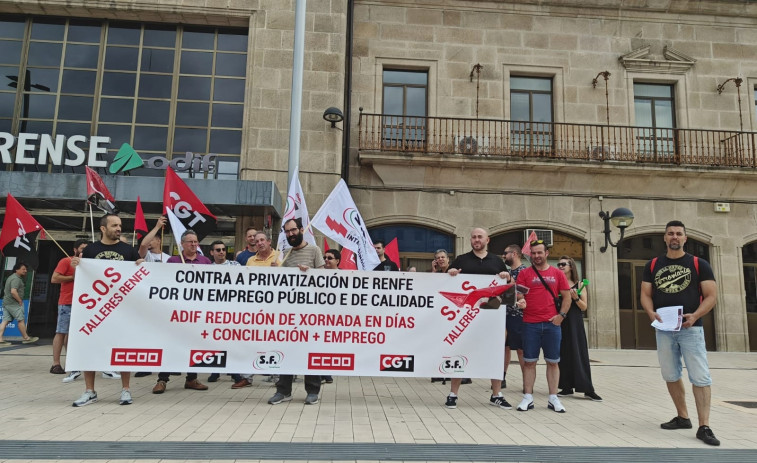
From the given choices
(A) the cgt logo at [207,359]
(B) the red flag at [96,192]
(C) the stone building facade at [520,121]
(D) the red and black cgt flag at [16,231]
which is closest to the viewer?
(A) the cgt logo at [207,359]

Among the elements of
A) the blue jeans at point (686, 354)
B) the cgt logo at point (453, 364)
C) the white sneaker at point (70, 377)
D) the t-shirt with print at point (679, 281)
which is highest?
the t-shirt with print at point (679, 281)

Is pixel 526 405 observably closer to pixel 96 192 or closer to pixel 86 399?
pixel 86 399

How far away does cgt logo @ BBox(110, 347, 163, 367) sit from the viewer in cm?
584

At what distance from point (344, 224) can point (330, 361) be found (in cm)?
227

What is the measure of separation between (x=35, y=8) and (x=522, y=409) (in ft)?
52.1

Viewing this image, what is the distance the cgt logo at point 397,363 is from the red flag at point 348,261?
2902 mm

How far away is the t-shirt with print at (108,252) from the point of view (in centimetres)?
606

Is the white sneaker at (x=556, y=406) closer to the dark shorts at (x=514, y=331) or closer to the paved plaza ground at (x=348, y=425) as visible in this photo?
the paved plaza ground at (x=348, y=425)

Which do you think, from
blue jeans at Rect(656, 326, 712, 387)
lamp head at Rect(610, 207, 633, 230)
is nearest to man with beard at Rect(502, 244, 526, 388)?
blue jeans at Rect(656, 326, 712, 387)

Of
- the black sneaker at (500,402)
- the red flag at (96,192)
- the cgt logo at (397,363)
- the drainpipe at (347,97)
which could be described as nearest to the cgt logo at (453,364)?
the cgt logo at (397,363)

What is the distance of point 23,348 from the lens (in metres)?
11.4

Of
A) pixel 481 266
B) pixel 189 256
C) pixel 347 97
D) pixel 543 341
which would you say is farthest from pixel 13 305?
pixel 543 341

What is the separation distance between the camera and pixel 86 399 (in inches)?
228

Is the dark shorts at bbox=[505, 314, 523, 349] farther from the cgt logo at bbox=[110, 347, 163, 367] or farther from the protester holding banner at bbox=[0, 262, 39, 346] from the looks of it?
the protester holding banner at bbox=[0, 262, 39, 346]
